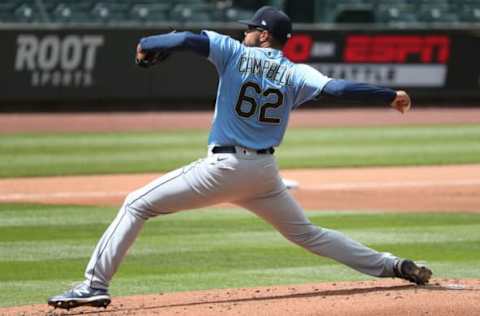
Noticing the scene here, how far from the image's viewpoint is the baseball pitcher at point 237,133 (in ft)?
20.8

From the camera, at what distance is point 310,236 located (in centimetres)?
684

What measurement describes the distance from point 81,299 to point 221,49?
1.59 metres

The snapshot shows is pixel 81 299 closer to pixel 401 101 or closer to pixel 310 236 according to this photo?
pixel 310 236

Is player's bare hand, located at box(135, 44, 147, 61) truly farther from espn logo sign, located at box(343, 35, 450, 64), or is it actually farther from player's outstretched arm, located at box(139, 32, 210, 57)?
espn logo sign, located at box(343, 35, 450, 64)

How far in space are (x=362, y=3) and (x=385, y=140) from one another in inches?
272

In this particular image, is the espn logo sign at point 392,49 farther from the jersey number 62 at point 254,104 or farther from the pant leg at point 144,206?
the pant leg at point 144,206

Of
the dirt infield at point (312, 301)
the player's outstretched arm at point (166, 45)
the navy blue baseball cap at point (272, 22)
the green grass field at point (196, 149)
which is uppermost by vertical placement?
the navy blue baseball cap at point (272, 22)

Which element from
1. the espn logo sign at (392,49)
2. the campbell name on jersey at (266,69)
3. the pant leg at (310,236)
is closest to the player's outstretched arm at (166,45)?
the campbell name on jersey at (266,69)

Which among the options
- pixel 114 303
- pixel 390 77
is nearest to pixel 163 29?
pixel 390 77

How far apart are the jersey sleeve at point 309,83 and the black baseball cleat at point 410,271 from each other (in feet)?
3.91

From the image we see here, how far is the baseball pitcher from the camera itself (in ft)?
20.8

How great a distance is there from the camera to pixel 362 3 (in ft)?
80.3

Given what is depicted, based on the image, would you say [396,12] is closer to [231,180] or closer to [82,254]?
[82,254]

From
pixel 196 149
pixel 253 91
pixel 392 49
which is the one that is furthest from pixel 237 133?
pixel 392 49
